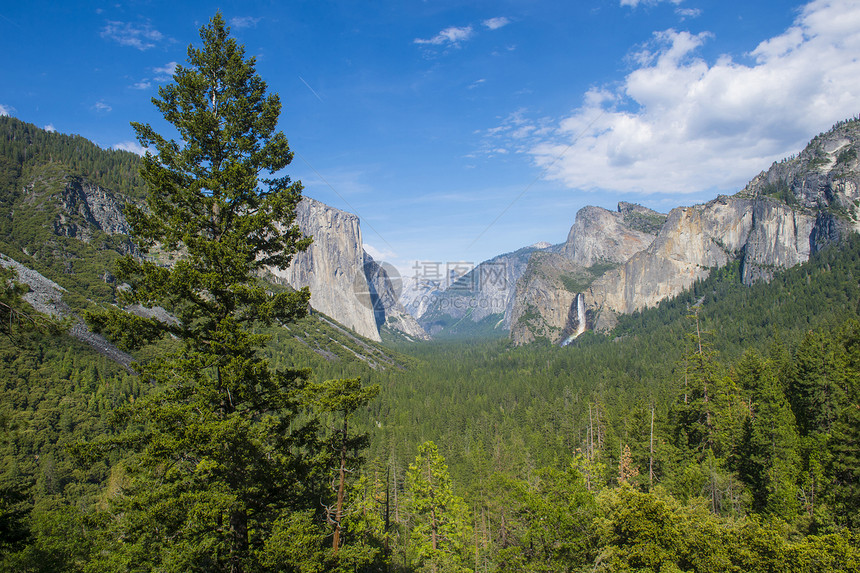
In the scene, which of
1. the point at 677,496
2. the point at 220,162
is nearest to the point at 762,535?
the point at 677,496

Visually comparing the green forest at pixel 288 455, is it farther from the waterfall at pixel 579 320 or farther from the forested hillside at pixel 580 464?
the waterfall at pixel 579 320

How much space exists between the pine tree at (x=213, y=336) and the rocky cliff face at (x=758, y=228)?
174100 millimetres

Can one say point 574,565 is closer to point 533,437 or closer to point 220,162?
point 220,162

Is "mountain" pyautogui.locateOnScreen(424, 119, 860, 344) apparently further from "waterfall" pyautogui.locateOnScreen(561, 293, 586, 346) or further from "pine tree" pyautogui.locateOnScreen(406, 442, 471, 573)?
"pine tree" pyautogui.locateOnScreen(406, 442, 471, 573)

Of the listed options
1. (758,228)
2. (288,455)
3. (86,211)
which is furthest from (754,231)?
(86,211)

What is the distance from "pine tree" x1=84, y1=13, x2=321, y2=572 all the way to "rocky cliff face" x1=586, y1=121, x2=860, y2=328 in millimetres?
174100

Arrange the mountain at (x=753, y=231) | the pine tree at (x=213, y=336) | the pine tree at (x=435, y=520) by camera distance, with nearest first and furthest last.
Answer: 1. the pine tree at (x=213, y=336)
2. the pine tree at (x=435, y=520)
3. the mountain at (x=753, y=231)

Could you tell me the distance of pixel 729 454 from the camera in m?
28.9

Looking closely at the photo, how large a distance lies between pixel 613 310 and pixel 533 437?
469 feet

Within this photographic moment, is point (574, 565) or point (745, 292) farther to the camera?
point (745, 292)

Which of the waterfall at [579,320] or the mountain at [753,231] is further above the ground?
the mountain at [753,231]

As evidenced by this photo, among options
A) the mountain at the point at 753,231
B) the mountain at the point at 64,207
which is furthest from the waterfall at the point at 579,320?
the mountain at the point at 64,207

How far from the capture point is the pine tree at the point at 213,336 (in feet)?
26.9

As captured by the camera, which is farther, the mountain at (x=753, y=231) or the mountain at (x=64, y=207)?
the mountain at (x=753, y=231)
